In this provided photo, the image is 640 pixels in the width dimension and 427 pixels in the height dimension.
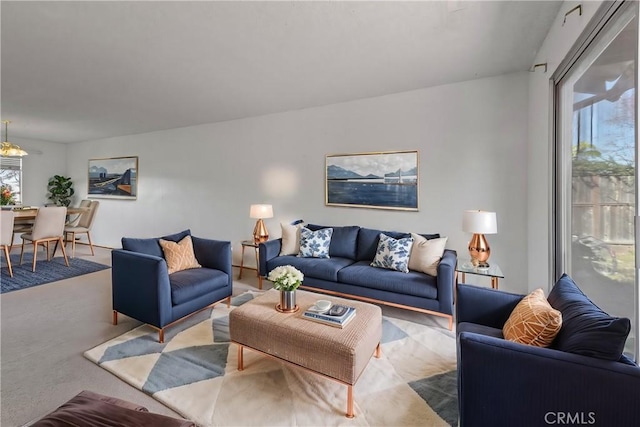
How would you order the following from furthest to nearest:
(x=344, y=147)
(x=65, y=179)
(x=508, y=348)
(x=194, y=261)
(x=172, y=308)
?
(x=65, y=179) < (x=344, y=147) < (x=194, y=261) < (x=172, y=308) < (x=508, y=348)

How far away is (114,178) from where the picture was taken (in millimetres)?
6246

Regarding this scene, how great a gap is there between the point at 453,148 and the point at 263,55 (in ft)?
7.48

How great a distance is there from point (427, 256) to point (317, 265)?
1184 mm

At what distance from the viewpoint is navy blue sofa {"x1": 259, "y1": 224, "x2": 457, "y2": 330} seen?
2.65 m

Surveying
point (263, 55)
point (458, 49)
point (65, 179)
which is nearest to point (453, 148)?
point (458, 49)

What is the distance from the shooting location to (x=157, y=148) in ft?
18.4

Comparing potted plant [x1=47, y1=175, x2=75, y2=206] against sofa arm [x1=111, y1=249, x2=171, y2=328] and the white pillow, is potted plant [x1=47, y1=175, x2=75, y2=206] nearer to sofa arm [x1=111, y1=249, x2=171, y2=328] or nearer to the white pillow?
sofa arm [x1=111, y1=249, x2=171, y2=328]

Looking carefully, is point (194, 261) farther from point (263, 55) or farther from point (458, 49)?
point (458, 49)

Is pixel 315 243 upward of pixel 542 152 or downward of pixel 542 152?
downward

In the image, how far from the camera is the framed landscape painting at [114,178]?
5.98 m

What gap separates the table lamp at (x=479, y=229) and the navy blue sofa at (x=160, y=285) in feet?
8.05

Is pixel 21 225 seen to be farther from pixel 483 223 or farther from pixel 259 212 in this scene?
pixel 483 223

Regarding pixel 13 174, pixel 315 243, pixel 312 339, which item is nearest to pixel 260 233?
pixel 315 243

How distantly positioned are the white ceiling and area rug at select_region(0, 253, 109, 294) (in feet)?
8.01
